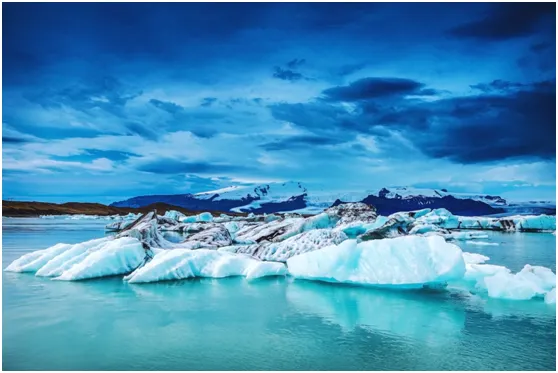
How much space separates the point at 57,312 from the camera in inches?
207

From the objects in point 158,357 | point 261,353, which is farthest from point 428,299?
point 158,357

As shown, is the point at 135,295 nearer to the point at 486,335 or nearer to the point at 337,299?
the point at 337,299

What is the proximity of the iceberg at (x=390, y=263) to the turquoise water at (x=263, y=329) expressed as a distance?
25cm

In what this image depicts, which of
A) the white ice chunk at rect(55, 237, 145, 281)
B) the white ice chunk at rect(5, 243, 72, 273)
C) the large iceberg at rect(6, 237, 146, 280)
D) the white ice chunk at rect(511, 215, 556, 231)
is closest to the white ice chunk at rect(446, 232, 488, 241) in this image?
the white ice chunk at rect(511, 215, 556, 231)

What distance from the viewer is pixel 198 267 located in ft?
25.8

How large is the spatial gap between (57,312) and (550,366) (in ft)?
16.0

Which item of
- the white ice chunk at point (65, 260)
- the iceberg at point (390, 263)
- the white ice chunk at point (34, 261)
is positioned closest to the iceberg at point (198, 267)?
the iceberg at point (390, 263)

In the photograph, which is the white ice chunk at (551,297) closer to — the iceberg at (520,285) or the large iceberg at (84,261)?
the iceberg at (520,285)

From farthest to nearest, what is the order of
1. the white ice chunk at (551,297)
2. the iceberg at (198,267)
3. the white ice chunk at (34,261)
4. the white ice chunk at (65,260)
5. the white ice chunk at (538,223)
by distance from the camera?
the white ice chunk at (538,223)
the white ice chunk at (34,261)
the white ice chunk at (65,260)
the iceberg at (198,267)
the white ice chunk at (551,297)

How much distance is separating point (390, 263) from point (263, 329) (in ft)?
9.82

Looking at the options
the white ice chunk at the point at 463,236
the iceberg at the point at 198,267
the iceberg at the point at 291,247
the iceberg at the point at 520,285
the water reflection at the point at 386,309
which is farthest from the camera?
the white ice chunk at the point at 463,236

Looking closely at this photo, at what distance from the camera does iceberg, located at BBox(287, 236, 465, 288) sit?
681cm

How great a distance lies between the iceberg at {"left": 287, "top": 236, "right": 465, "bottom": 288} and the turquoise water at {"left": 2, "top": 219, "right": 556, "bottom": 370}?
0.25 m

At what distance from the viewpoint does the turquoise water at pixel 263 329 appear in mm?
3777
